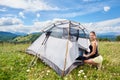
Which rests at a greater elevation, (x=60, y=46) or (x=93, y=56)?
(x=60, y=46)

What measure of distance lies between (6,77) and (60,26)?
204 inches

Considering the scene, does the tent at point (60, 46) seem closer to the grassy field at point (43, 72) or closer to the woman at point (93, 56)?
the grassy field at point (43, 72)

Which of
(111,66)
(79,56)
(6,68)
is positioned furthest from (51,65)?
(111,66)

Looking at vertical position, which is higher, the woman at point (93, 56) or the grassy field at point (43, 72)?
the woman at point (93, 56)

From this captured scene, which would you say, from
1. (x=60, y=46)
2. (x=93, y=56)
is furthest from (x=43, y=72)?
(x=93, y=56)

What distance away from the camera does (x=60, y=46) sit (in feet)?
45.4

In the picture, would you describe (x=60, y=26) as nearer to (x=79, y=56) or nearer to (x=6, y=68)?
(x=79, y=56)

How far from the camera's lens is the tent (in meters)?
12.7

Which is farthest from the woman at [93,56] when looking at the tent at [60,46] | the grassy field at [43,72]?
the tent at [60,46]

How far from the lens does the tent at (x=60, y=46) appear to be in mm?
12703

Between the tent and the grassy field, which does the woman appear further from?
the tent

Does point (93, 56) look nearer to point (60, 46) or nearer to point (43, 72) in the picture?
point (60, 46)

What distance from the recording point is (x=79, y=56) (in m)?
13.6

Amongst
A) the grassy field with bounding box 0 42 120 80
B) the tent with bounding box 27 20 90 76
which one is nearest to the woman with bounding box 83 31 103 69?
the grassy field with bounding box 0 42 120 80
